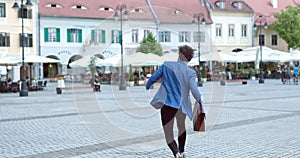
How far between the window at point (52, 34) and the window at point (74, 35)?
3.71ft

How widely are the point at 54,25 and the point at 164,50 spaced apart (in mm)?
35442

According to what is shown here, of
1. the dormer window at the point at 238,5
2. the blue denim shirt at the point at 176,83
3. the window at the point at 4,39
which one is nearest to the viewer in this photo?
the blue denim shirt at the point at 176,83

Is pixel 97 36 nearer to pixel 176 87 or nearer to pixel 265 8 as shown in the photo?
pixel 176 87

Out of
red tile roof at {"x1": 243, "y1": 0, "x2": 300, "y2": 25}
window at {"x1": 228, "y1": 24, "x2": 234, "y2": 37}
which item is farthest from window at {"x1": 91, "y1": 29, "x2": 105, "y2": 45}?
red tile roof at {"x1": 243, "y1": 0, "x2": 300, "y2": 25}

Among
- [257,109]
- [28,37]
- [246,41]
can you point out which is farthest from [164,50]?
[246,41]

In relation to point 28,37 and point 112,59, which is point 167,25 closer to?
point 112,59

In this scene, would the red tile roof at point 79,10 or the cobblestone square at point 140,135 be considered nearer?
the cobblestone square at point 140,135

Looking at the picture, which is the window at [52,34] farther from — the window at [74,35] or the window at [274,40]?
→ the window at [274,40]

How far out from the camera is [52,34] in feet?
145

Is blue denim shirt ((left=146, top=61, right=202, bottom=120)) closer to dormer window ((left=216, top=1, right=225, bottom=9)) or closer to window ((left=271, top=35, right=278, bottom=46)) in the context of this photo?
dormer window ((left=216, top=1, right=225, bottom=9))

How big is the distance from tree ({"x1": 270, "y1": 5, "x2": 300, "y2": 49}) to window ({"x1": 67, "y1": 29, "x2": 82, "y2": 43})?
21128mm

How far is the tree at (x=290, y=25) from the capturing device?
157ft

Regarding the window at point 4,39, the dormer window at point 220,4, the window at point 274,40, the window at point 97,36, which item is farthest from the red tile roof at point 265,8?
the window at point 97,36

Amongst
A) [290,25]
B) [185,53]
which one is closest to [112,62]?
[290,25]
